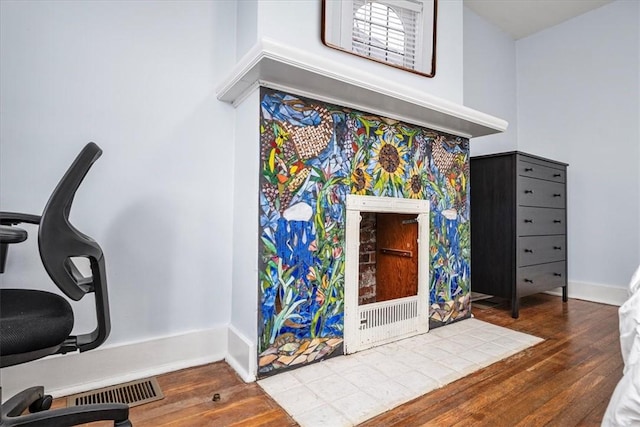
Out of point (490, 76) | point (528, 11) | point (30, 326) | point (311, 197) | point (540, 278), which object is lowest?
point (540, 278)

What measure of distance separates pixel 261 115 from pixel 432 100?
98 centimetres

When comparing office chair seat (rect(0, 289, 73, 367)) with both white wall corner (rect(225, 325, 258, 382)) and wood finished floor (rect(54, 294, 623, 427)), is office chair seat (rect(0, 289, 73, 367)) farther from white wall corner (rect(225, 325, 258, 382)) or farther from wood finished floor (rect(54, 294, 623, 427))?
white wall corner (rect(225, 325, 258, 382))

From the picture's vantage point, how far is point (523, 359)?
1.86 meters

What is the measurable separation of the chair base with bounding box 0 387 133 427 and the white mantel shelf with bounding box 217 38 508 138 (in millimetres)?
1361

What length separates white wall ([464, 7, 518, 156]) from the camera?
10.7 feet

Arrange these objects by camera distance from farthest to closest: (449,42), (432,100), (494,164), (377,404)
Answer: (494,164) → (449,42) → (432,100) → (377,404)

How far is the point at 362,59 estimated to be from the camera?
2010 mm

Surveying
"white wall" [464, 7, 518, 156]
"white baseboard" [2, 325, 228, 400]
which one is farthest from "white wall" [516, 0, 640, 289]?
"white baseboard" [2, 325, 228, 400]

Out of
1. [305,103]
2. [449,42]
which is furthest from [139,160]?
[449,42]

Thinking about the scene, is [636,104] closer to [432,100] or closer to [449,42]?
[449,42]

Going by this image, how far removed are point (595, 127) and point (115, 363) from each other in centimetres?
411

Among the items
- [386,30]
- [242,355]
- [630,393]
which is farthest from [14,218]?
[386,30]

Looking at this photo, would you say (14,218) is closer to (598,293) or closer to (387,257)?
(387,257)

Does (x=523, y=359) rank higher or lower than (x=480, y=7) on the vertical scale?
lower
